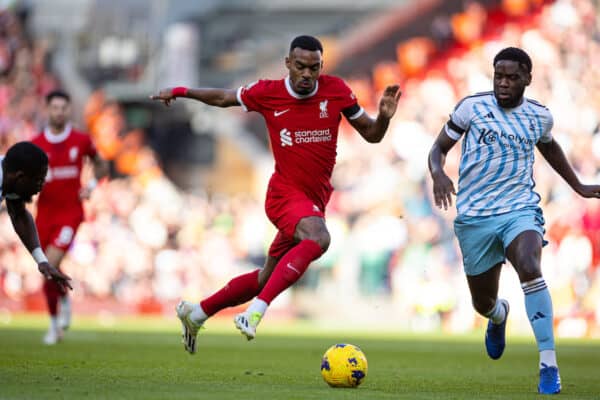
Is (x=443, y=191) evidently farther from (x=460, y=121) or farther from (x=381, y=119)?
(x=381, y=119)

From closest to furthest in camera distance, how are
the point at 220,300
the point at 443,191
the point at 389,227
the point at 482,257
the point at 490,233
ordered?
the point at 443,191
the point at 490,233
the point at 482,257
the point at 220,300
the point at 389,227

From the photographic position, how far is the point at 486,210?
385 inches

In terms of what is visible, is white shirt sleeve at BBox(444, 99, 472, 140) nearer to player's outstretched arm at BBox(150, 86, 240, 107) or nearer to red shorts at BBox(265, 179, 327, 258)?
red shorts at BBox(265, 179, 327, 258)

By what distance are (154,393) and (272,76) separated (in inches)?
1171

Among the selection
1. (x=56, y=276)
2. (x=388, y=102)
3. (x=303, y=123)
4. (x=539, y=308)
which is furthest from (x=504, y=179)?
(x=56, y=276)

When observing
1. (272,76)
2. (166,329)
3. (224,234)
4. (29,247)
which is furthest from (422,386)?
(272,76)

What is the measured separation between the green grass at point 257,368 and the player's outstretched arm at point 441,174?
1.38 metres

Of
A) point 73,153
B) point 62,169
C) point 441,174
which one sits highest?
point 73,153

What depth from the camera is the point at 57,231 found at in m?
15.4

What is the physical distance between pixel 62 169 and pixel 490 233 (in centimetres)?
714

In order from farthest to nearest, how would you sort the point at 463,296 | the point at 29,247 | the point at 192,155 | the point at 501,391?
the point at 192,155 < the point at 463,296 < the point at 29,247 < the point at 501,391

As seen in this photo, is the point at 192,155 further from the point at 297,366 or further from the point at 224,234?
the point at 297,366

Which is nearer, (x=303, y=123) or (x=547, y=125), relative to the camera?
(x=547, y=125)

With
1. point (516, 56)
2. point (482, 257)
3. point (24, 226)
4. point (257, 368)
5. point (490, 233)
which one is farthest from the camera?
point (257, 368)
